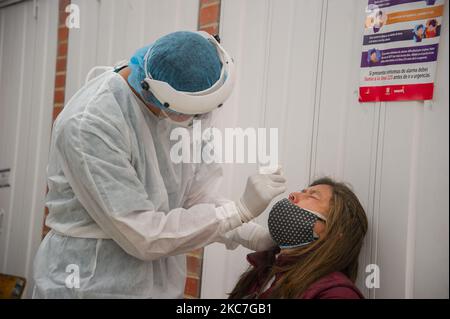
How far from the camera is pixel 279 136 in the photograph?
1.57 metres

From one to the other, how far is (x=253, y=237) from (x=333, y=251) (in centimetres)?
29

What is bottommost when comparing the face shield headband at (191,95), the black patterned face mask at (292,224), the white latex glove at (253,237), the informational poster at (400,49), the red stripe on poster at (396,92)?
the white latex glove at (253,237)

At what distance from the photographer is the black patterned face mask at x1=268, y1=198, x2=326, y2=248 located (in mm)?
1296

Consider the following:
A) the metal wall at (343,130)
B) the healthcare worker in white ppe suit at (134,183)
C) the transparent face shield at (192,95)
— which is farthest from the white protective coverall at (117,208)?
the metal wall at (343,130)

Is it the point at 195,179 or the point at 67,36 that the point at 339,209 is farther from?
the point at 67,36

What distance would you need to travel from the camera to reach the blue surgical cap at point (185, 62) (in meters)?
1.13

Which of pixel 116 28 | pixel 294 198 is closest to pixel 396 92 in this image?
pixel 294 198

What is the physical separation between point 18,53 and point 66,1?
0.45 meters

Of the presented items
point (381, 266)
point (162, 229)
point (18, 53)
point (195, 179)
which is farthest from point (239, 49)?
point (18, 53)

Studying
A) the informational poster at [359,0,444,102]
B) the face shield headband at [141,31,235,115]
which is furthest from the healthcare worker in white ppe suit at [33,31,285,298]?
the informational poster at [359,0,444,102]

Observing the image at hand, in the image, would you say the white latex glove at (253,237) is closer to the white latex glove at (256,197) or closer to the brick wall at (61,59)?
the white latex glove at (256,197)

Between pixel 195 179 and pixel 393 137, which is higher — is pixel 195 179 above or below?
below

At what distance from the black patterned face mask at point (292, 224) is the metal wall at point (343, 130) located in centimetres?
22

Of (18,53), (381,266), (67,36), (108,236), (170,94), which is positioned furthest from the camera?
(18,53)
